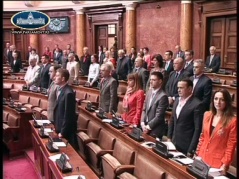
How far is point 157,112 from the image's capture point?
3512 mm

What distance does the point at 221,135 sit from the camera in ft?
8.70

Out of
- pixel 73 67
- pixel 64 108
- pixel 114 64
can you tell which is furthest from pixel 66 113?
pixel 114 64

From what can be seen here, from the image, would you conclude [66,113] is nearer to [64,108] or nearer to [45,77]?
[64,108]

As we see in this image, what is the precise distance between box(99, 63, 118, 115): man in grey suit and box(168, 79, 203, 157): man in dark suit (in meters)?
1.40

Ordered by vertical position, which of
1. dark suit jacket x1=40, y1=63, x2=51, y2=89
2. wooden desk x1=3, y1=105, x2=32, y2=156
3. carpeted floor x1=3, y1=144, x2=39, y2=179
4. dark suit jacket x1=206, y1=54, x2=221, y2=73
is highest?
dark suit jacket x1=206, y1=54, x2=221, y2=73

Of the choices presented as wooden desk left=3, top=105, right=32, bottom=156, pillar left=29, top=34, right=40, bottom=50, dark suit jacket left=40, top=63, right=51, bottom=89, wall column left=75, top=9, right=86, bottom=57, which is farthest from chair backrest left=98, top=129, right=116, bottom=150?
pillar left=29, top=34, right=40, bottom=50

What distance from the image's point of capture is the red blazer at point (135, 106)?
3902 mm

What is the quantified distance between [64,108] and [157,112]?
3.45ft

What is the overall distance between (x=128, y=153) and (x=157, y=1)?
7970 mm

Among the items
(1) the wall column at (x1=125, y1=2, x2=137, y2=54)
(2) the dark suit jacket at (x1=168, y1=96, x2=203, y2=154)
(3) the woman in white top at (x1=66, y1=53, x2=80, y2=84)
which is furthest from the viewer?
(1) the wall column at (x1=125, y1=2, x2=137, y2=54)

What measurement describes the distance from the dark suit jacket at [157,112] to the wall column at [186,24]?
6.19 meters

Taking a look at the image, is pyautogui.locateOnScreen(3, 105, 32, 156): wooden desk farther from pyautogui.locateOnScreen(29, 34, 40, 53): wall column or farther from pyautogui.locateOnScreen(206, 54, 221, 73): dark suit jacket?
pyautogui.locateOnScreen(29, 34, 40, 53): wall column

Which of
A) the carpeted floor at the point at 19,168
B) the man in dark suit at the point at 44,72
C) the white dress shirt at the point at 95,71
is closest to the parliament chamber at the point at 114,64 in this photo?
the carpeted floor at the point at 19,168

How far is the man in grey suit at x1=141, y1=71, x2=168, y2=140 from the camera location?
11.5 ft
